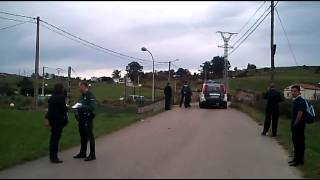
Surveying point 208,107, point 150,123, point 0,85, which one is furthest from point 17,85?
point 150,123

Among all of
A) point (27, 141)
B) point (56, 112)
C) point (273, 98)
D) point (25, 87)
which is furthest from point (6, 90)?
point (56, 112)

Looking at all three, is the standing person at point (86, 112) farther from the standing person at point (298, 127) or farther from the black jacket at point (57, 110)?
the standing person at point (298, 127)

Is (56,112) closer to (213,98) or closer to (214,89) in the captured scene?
(213,98)

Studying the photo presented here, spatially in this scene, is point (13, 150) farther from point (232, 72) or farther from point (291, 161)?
point (232, 72)

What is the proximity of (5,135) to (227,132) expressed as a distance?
752cm

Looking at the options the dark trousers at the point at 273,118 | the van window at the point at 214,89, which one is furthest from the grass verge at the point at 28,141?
the van window at the point at 214,89

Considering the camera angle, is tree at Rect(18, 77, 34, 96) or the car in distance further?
tree at Rect(18, 77, 34, 96)

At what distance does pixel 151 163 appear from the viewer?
11.5 m

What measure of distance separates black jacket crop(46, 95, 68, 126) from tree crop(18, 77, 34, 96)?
209ft

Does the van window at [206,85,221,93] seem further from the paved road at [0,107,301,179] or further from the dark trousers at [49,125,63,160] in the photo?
the dark trousers at [49,125,63,160]

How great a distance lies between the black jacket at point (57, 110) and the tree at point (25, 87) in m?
63.8

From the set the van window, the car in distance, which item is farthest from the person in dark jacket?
the van window

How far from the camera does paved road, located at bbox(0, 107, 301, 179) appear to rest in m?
10.3

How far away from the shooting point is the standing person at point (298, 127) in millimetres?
11876
